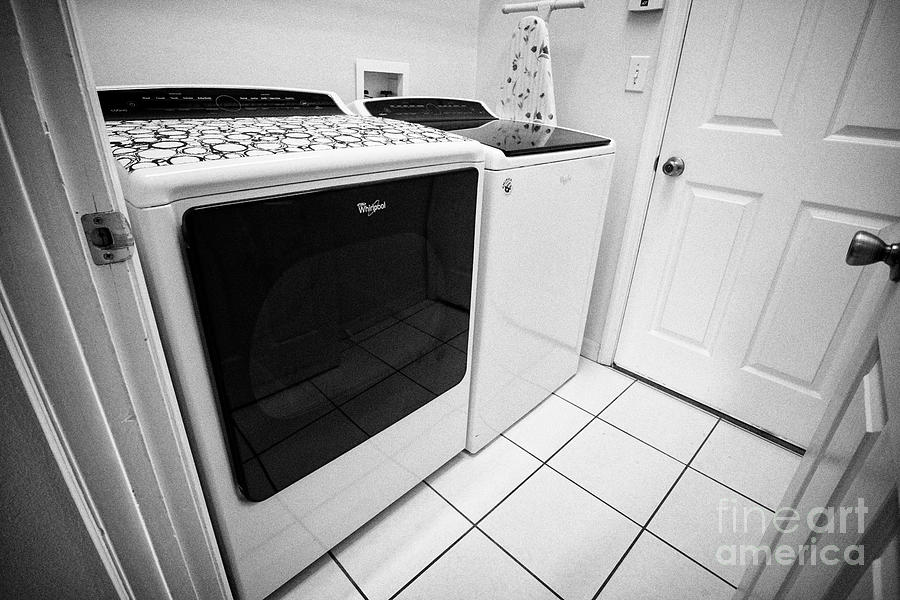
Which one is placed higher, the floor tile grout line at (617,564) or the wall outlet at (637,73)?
the wall outlet at (637,73)

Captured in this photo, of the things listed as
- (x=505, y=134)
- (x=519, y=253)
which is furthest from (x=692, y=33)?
(x=519, y=253)

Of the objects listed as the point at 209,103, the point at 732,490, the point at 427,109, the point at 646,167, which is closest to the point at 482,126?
the point at 427,109

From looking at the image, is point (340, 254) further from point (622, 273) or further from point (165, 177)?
point (622, 273)

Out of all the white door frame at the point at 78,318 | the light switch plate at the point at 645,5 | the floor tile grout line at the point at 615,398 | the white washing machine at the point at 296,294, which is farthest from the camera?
the floor tile grout line at the point at 615,398

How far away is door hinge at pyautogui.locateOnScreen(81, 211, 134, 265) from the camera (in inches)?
18.2

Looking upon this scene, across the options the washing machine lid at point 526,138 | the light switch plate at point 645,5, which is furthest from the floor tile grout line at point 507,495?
the light switch plate at point 645,5

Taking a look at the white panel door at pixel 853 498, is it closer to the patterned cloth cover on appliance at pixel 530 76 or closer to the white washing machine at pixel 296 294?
the white washing machine at pixel 296 294

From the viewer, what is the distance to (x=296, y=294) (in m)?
0.80

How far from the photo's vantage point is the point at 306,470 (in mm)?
946

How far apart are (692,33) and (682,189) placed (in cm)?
51

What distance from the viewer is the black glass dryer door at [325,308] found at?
2.33ft

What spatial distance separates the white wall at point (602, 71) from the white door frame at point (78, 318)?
1680 mm

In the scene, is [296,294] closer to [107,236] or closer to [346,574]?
[107,236]

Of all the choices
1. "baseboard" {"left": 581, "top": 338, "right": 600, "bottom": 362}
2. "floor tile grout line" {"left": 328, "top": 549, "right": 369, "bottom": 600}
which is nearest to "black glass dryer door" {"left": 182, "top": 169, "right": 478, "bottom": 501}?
"floor tile grout line" {"left": 328, "top": 549, "right": 369, "bottom": 600}
